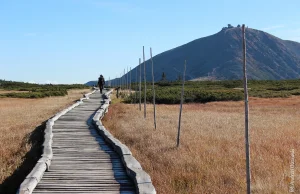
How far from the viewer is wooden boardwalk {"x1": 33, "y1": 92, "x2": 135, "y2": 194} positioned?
8492 millimetres

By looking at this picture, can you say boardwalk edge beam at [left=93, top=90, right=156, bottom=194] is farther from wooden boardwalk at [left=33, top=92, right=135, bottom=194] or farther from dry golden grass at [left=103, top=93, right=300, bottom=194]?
dry golden grass at [left=103, top=93, right=300, bottom=194]

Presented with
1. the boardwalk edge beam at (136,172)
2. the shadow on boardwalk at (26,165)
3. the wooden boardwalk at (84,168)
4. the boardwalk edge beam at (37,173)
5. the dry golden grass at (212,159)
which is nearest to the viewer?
the boardwalk edge beam at (37,173)

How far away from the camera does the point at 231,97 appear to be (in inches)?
1928

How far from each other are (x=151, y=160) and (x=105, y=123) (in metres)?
9.82

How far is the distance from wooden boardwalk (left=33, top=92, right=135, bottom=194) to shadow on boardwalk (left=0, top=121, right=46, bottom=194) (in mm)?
667

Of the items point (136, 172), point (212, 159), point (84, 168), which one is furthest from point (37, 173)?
point (212, 159)

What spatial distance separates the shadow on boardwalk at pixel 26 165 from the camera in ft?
31.5

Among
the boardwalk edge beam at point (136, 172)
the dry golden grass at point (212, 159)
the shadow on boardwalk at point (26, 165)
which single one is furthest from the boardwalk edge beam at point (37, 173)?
the dry golden grass at point (212, 159)

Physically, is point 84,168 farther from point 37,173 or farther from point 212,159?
point 212,159

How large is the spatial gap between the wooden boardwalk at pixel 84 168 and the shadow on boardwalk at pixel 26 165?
67 centimetres

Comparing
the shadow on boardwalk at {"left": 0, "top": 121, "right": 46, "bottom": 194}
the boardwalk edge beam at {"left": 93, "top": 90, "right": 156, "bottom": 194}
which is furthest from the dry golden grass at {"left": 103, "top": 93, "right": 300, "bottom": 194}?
the shadow on boardwalk at {"left": 0, "top": 121, "right": 46, "bottom": 194}

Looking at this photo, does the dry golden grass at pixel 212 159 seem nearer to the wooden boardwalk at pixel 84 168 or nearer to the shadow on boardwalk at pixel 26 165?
the wooden boardwalk at pixel 84 168

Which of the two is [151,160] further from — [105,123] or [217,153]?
[105,123]

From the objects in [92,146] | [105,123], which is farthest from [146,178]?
[105,123]
